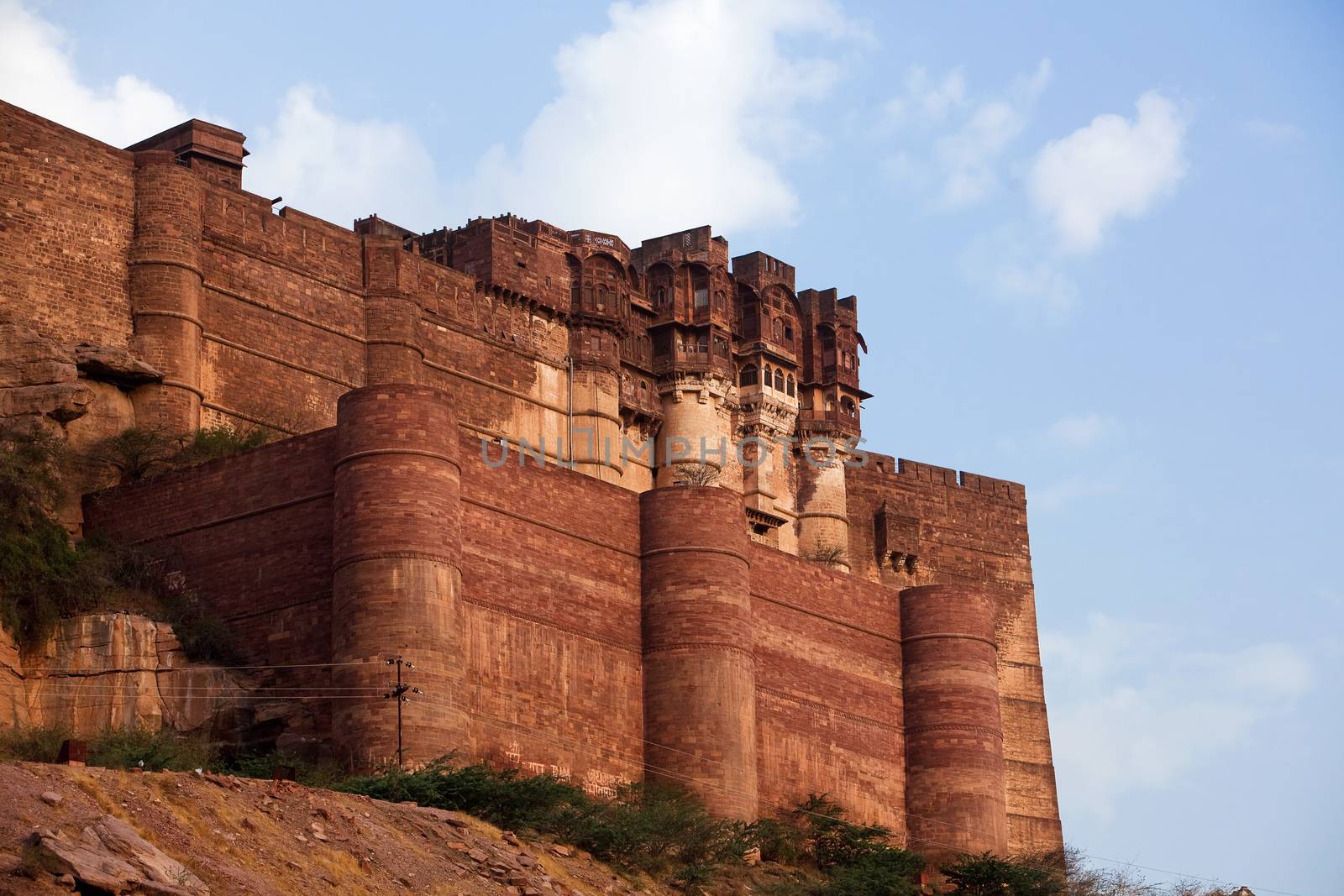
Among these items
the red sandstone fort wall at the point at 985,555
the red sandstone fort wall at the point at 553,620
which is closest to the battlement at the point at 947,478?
the red sandstone fort wall at the point at 985,555

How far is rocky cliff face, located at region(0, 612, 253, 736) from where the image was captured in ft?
115

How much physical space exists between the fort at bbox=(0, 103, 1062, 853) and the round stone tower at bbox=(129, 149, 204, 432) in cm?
5

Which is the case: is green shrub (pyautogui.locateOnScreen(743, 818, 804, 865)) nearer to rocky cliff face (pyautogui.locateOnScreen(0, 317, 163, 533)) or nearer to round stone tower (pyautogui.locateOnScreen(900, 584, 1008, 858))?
Answer: round stone tower (pyautogui.locateOnScreen(900, 584, 1008, 858))

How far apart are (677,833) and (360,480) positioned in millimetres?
6600

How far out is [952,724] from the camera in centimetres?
4553

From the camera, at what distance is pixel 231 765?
3534 cm

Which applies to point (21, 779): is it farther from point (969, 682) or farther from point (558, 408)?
point (558, 408)

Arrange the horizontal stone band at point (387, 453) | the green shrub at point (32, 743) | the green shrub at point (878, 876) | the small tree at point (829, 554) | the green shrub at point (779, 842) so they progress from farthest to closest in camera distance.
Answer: the small tree at point (829, 554), the green shrub at point (779, 842), the green shrub at point (878, 876), the horizontal stone band at point (387, 453), the green shrub at point (32, 743)

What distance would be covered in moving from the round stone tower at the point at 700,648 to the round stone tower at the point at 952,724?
5287 millimetres

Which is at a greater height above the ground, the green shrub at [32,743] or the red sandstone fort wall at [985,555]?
the red sandstone fort wall at [985,555]

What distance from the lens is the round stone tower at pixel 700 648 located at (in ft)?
130

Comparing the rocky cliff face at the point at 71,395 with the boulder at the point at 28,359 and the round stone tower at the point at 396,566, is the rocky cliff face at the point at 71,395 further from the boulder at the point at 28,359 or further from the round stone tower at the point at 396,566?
the round stone tower at the point at 396,566

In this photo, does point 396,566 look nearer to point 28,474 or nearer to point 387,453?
point 387,453

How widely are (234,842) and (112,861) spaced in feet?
8.41
